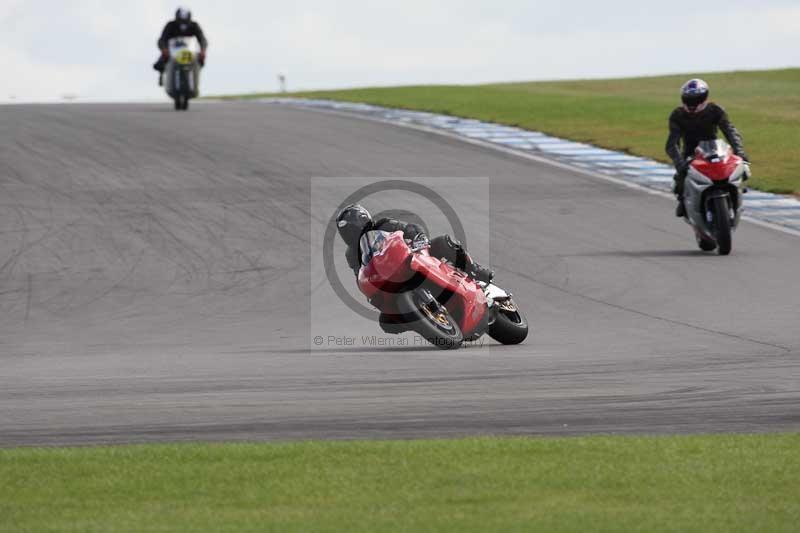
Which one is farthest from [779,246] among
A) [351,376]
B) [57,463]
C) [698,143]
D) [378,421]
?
[57,463]

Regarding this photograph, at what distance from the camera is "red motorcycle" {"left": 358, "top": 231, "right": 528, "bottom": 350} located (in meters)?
11.0

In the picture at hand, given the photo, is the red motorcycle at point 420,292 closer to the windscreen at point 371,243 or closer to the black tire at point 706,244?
the windscreen at point 371,243

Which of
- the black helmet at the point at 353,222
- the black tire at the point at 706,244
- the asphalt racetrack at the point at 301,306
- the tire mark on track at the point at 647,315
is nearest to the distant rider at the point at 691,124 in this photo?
the black tire at the point at 706,244

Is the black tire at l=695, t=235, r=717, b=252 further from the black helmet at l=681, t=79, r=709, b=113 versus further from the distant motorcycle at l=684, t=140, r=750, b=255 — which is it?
the black helmet at l=681, t=79, r=709, b=113

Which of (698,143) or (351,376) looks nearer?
(351,376)

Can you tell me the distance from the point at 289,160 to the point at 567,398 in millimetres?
16070

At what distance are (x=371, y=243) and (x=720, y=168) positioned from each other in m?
6.98

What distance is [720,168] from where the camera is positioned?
55.6 ft

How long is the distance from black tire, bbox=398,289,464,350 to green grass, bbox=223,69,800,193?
493 inches

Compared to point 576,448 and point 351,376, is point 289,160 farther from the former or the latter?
point 576,448

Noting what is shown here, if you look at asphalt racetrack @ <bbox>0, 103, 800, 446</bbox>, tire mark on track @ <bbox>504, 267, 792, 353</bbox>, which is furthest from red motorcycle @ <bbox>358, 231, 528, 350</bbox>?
tire mark on track @ <bbox>504, 267, 792, 353</bbox>

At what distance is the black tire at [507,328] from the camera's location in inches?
466

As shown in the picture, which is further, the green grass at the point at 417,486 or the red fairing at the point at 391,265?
the red fairing at the point at 391,265

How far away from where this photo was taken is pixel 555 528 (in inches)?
241
